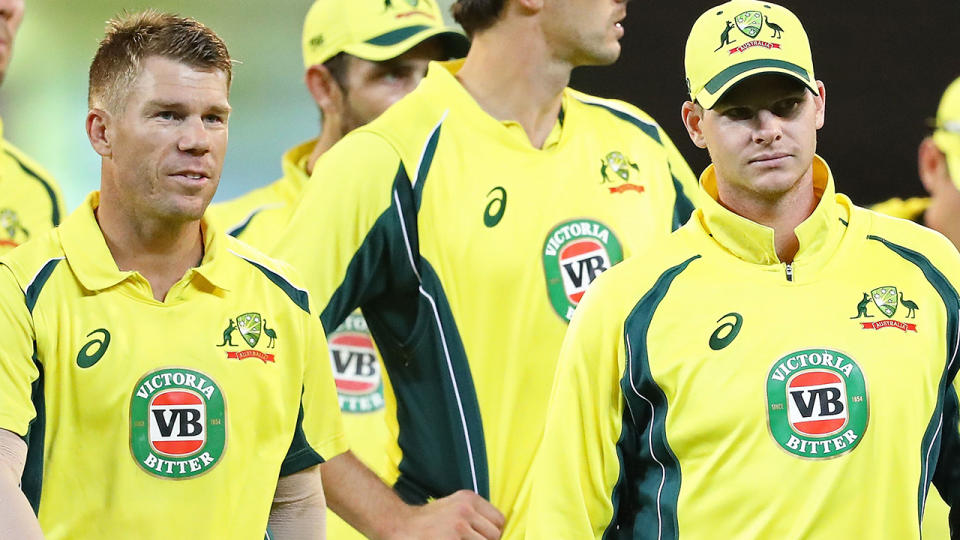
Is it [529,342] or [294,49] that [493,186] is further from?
[294,49]

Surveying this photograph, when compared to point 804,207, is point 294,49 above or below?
above

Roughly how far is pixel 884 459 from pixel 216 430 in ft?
3.46

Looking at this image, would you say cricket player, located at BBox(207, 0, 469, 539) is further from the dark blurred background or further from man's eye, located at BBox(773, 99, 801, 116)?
man's eye, located at BBox(773, 99, 801, 116)

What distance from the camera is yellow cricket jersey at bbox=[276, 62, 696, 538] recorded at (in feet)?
11.4

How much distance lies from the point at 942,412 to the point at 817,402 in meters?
0.21

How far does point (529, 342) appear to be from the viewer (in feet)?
11.4

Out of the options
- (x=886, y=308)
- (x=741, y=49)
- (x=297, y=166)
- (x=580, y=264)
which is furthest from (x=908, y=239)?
(x=297, y=166)

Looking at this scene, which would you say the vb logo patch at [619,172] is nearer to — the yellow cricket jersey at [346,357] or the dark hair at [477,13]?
the dark hair at [477,13]

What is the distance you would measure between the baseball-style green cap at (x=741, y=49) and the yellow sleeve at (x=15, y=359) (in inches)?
45.3

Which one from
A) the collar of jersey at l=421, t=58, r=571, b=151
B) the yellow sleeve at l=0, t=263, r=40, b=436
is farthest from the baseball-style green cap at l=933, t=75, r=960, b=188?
the yellow sleeve at l=0, t=263, r=40, b=436

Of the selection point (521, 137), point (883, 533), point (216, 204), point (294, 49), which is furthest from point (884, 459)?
point (294, 49)

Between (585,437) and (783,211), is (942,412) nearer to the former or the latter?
(783,211)

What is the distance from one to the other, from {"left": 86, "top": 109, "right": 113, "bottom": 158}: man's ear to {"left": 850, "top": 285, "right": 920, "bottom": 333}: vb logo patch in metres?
1.25

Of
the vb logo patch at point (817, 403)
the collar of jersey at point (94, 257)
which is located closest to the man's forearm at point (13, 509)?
the collar of jersey at point (94, 257)
